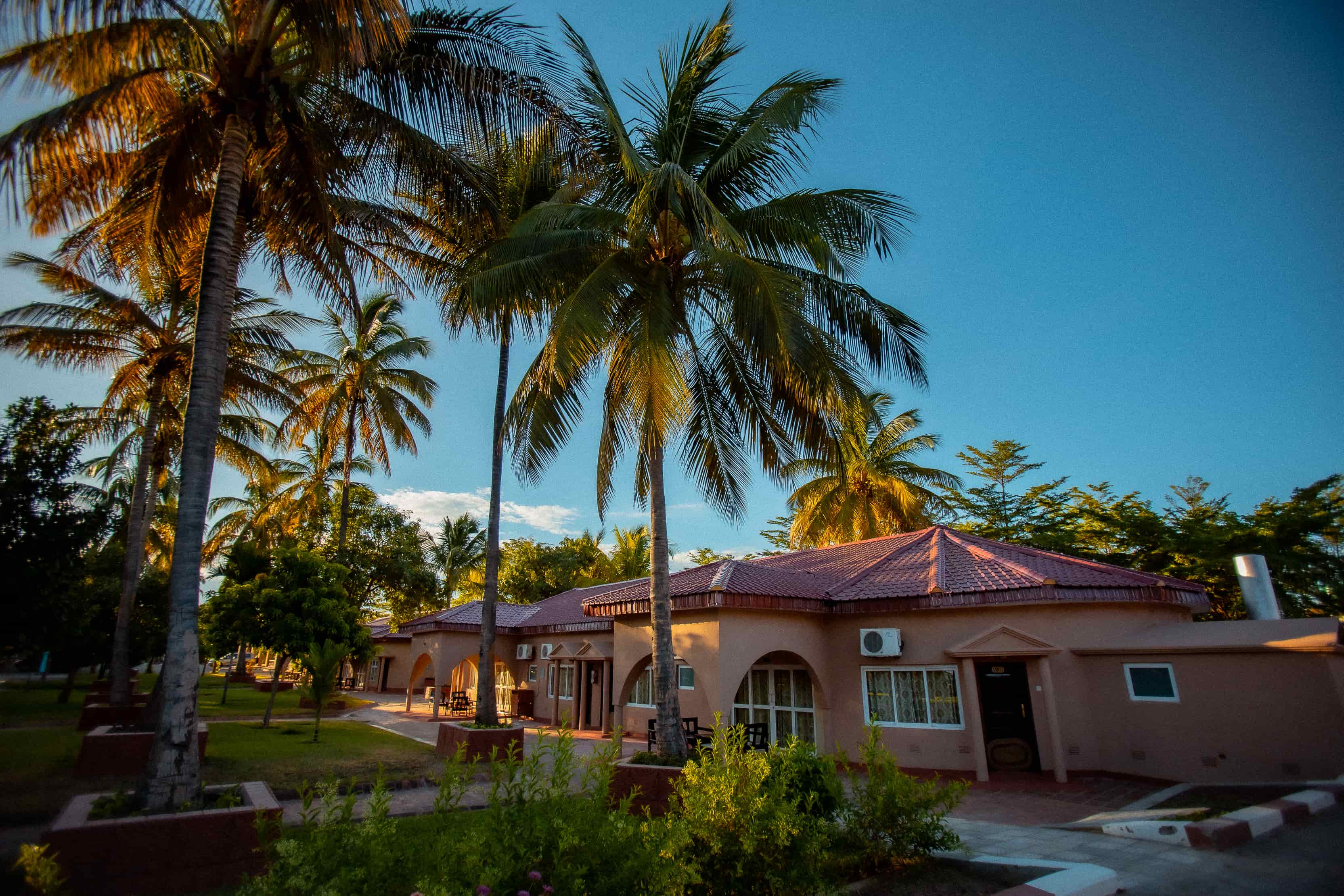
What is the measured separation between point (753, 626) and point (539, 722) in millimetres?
12005

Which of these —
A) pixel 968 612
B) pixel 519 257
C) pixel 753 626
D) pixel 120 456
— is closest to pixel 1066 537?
pixel 968 612

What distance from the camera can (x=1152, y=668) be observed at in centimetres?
1103

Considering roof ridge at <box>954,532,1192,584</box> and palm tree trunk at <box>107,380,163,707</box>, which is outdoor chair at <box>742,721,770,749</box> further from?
palm tree trunk at <box>107,380,163,707</box>

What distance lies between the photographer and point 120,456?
2186cm

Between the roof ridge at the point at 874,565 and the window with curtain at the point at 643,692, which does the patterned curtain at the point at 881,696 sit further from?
the window with curtain at the point at 643,692

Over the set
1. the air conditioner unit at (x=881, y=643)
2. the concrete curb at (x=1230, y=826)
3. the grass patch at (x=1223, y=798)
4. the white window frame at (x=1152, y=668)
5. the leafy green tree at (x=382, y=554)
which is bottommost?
the grass patch at (x=1223, y=798)

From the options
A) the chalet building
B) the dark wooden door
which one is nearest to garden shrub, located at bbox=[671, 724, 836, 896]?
the chalet building

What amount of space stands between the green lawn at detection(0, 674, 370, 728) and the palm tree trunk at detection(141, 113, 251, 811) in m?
13.1

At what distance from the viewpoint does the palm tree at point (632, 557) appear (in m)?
36.3

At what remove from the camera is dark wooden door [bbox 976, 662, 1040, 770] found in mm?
12445

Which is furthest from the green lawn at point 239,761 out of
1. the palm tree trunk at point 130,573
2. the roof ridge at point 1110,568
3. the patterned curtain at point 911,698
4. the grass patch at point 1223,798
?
the roof ridge at point 1110,568

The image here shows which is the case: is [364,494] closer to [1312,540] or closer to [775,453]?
[775,453]

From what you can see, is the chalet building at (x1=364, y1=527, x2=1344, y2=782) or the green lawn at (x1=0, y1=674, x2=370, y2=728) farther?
the green lawn at (x1=0, y1=674, x2=370, y2=728)

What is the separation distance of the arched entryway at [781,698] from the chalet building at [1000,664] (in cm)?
3
